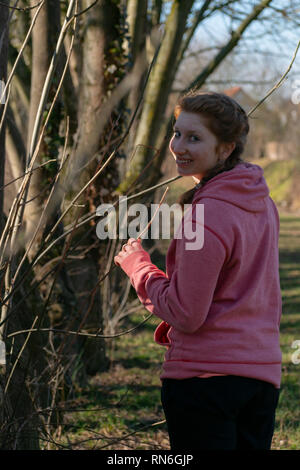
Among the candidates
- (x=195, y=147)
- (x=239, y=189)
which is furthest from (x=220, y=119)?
(x=239, y=189)

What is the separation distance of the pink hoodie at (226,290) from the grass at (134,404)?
630 mm

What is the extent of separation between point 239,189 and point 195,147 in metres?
0.19

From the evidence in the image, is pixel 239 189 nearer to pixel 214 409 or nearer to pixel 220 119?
pixel 220 119

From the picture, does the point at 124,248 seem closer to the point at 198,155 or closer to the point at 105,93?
the point at 198,155

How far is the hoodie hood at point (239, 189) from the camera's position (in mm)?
1751

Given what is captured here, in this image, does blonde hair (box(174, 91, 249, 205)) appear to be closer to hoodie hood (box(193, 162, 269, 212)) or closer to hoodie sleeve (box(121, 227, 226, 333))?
hoodie hood (box(193, 162, 269, 212))

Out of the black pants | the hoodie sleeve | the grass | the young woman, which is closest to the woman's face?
the young woman

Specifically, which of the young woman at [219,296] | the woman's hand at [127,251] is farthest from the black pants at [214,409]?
the woman's hand at [127,251]

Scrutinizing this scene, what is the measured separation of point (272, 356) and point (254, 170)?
569mm

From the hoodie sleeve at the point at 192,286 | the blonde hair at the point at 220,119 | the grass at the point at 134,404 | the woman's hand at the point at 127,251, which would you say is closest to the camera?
the hoodie sleeve at the point at 192,286

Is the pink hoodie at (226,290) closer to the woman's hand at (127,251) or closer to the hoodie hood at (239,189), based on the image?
the hoodie hood at (239,189)

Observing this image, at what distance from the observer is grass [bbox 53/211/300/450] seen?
3.68 meters

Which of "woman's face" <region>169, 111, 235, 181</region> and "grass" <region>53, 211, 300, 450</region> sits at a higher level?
"woman's face" <region>169, 111, 235, 181</region>

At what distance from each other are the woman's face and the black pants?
2.09ft
